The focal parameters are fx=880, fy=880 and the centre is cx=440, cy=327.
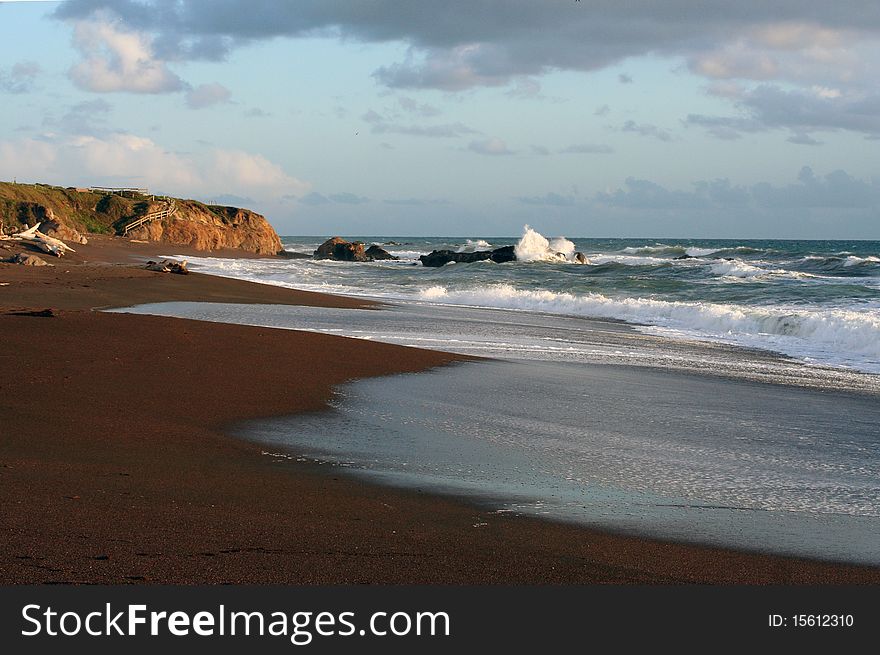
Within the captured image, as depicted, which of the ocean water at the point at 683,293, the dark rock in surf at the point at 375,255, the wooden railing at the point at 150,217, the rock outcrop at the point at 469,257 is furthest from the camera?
the dark rock in surf at the point at 375,255

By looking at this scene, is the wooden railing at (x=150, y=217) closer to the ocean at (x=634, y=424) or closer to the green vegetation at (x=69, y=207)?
the green vegetation at (x=69, y=207)

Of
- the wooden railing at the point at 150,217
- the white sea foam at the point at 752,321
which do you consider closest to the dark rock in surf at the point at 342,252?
the wooden railing at the point at 150,217

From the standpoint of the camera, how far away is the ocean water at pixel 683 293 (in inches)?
693

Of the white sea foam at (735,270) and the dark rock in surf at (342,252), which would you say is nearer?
the white sea foam at (735,270)

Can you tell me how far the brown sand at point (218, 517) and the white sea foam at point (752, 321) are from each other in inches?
422

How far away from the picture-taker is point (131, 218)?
54156 millimetres

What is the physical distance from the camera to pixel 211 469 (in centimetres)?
581

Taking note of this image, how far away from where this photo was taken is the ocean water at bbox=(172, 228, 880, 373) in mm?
17609

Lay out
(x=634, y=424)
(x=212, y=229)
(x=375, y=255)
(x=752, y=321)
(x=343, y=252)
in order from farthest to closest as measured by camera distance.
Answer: (x=375, y=255), (x=343, y=252), (x=212, y=229), (x=752, y=321), (x=634, y=424)

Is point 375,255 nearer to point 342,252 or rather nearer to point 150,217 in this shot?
point 342,252

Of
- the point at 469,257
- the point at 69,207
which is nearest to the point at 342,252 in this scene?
the point at 469,257

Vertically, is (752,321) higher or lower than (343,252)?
lower

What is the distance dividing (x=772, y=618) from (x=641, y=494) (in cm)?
210

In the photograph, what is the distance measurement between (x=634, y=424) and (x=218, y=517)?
472cm
